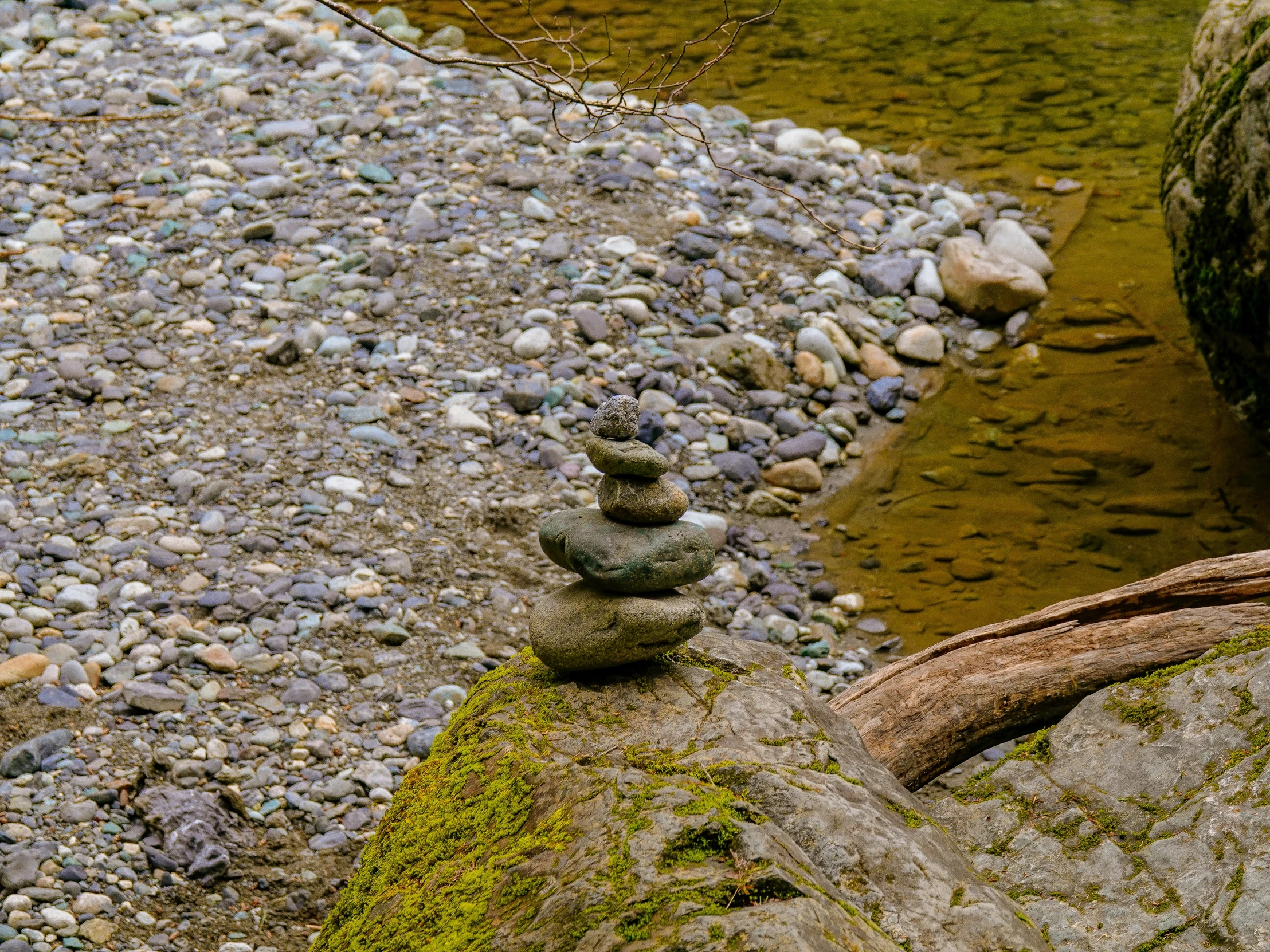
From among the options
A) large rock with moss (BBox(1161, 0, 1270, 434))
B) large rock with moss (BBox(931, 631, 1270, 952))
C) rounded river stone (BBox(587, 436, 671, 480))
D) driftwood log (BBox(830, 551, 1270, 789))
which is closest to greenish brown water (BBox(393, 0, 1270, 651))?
large rock with moss (BBox(1161, 0, 1270, 434))

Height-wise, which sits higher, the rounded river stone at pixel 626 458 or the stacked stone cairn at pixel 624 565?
the rounded river stone at pixel 626 458

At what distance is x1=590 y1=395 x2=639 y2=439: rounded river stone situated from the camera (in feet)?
12.1

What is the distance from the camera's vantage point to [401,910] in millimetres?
3154

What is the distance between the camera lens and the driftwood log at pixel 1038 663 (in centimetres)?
425

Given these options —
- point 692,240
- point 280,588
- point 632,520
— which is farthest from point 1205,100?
point 280,588

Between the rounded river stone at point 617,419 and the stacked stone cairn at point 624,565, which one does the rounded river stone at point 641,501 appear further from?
the rounded river stone at point 617,419

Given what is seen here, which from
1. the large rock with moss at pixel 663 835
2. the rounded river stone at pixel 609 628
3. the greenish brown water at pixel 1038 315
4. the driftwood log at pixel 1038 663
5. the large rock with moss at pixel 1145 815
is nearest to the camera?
the large rock with moss at pixel 663 835

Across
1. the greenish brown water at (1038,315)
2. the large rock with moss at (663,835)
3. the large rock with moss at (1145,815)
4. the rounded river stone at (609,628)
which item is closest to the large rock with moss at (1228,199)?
the greenish brown water at (1038,315)

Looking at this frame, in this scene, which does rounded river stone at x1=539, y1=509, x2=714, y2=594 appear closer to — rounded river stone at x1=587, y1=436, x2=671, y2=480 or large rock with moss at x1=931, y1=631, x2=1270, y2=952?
rounded river stone at x1=587, y1=436, x2=671, y2=480

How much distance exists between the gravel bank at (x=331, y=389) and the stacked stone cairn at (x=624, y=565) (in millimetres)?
1742

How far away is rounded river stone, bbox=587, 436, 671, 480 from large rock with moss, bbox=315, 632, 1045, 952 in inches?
26.0

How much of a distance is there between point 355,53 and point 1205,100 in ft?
26.3

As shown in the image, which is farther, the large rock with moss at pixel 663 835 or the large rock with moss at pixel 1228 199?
the large rock with moss at pixel 1228 199

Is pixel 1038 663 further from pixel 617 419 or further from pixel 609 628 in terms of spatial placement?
pixel 617 419
